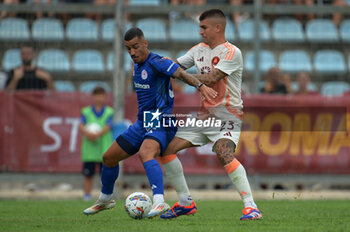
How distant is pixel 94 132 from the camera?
10.8 metres

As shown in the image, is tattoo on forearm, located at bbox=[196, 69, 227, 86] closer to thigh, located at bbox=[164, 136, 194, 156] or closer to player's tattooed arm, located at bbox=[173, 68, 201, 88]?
player's tattooed arm, located at bbox=[173, 68, 201, 88]

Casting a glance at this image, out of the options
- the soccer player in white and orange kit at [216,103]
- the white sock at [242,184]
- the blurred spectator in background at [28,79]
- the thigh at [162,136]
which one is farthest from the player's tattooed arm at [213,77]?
the blurred spectator in background at [28,79]

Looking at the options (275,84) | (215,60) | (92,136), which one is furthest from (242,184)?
(275,84)

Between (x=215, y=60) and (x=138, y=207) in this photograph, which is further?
(x=215, y=60)

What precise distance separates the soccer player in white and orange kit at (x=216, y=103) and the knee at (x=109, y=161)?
0.56 m

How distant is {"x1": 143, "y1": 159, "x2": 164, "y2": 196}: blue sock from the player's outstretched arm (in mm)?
914

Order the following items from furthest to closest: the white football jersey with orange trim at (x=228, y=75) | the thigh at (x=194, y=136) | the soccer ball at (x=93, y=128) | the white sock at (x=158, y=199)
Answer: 1. the soccer ball at (x=93, y=128)
2. the thigh at (x=194, y=136)
3. the white football jersey with orange trim at (x=228, y=75)
4. the white sock at (x=158, y=199)

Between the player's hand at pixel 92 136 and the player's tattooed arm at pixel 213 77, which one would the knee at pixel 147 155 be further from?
the player's hand at pixel 92 136

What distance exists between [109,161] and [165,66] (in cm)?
122

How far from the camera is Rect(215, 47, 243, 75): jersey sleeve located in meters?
6.38

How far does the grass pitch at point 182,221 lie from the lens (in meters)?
5.57

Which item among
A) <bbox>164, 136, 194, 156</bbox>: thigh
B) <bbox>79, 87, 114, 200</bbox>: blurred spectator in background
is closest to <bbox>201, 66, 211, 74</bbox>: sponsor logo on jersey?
<bbox>164, 136, 194, 156</bbox>: thigh

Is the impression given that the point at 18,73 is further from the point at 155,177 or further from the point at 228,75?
the point at 228,75

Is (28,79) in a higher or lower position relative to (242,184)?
higher
